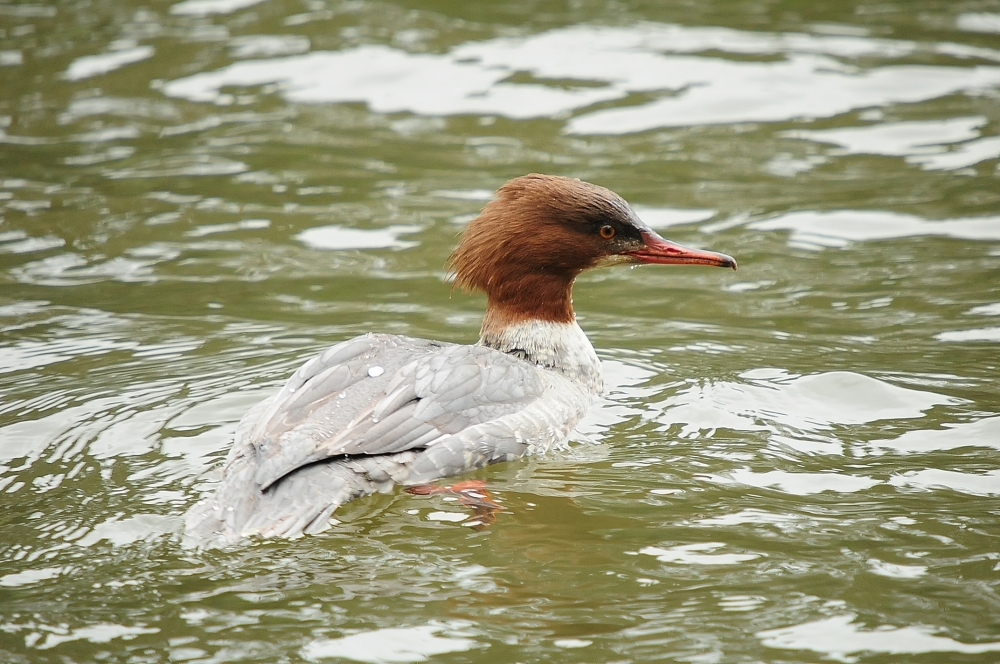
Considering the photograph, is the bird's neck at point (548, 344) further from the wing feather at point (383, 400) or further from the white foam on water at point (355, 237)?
the white foam on water at point (355, 237)

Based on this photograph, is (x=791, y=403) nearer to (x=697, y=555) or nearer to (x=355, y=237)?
(x=697, y=555)

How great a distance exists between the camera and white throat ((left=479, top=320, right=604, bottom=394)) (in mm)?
6051

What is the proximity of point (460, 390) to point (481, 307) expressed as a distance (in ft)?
7.60

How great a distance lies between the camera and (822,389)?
598 cm

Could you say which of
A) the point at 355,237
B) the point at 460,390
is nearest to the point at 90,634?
the point at 460,390

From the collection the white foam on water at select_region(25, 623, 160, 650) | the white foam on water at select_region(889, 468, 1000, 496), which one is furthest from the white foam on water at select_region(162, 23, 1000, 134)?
the white foam on water at select_region(25, 623, 160, 650)

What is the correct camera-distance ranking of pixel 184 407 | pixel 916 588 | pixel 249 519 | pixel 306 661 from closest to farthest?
pixel 306 661 < pixel 916 588 < pixel 249 519 < pixel 184 407

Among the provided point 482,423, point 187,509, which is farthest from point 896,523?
point 187,509

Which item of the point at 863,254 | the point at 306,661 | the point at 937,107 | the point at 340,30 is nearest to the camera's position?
the point at 306,661

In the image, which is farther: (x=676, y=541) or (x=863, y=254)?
(x=863, y=254)

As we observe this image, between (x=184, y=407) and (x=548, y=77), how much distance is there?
19.6ft

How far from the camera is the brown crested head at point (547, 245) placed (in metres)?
5.95

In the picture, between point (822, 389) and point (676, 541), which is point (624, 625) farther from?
point (822, 389)

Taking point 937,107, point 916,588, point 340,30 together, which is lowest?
point 916,588
